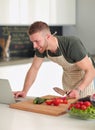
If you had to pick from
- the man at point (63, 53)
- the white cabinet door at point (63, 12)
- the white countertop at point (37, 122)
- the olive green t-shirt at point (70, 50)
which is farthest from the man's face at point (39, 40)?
the white cabinet door at point (63, 12)

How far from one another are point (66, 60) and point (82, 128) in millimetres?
891

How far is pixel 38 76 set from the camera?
3859 mm

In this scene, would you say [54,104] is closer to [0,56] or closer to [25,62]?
[25,62]

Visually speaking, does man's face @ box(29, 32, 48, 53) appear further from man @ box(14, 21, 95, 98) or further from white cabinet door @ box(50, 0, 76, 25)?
white cabinet door @ box(50, 0, 76, 25)

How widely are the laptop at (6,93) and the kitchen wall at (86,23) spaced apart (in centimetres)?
279

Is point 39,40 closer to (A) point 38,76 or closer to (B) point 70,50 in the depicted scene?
(B) point 70,50

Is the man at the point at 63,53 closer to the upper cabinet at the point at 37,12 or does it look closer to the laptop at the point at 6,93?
the laptop at the point at 6,93

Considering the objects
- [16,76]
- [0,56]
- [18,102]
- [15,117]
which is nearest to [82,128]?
[15,117]

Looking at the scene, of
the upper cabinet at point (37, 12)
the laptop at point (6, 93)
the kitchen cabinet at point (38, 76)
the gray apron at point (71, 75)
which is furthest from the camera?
the upper cabinet at point (37, 12)

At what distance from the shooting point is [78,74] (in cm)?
255

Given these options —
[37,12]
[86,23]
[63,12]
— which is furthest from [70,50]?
[86,23]

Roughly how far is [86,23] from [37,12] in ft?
3.06

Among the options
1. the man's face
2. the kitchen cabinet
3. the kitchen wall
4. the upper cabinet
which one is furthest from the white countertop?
the kitchen wall

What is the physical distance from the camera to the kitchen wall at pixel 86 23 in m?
4.62
